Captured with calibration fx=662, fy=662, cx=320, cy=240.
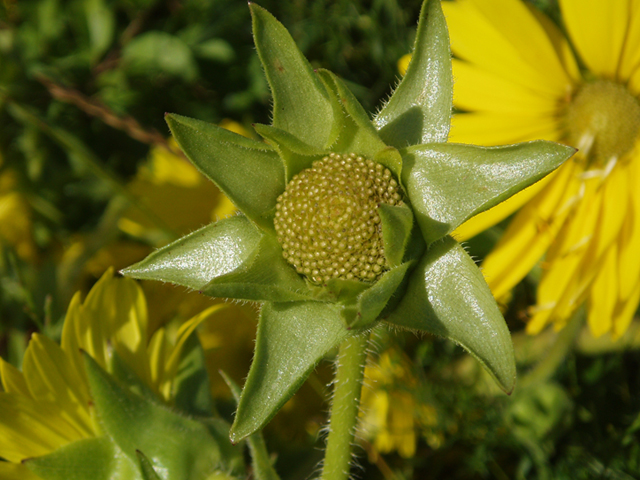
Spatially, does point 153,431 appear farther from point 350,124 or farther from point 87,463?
point 350,124

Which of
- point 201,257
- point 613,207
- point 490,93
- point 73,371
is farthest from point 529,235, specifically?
point 73,371

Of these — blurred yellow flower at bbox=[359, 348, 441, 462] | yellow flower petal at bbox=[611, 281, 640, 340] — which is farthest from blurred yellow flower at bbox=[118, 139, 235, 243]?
yellow flower petal at bbox=[611, 281, 640, 340]

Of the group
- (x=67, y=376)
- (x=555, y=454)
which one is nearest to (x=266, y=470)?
(x=67, y=376)

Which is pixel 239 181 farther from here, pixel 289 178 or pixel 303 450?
pixel 303 450

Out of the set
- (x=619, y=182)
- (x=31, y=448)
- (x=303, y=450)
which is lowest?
(x=303, y=450)

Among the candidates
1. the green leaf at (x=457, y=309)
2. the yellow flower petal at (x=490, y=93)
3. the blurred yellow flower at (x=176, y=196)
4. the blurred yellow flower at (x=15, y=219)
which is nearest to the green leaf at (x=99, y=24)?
the blurred yellow flower at (x=176, y=196)

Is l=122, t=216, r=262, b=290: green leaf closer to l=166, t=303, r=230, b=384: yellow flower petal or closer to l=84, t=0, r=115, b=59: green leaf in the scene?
l=166, t=303, r=230, b=384: yellow flower petal
